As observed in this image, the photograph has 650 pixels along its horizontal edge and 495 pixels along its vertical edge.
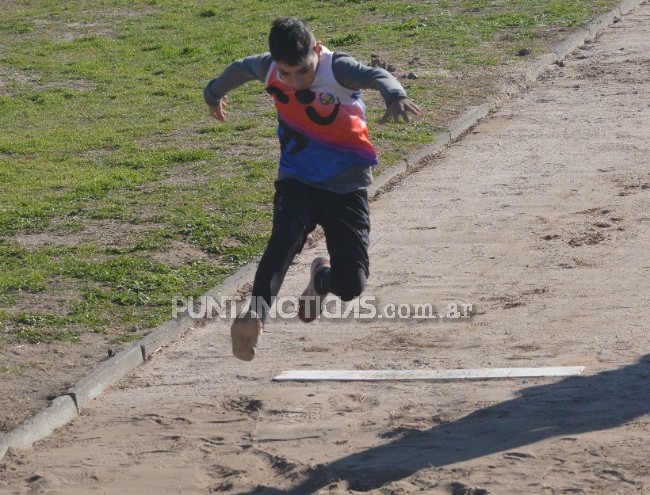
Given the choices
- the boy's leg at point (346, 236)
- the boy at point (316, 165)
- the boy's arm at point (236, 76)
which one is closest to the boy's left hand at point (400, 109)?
the boy at point (316, 165)

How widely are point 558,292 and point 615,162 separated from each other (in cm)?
370

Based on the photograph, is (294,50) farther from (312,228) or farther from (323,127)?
(312,228)

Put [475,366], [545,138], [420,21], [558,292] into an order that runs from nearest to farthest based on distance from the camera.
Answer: [475,366]
[558,292]
[545,138]
[420,21]

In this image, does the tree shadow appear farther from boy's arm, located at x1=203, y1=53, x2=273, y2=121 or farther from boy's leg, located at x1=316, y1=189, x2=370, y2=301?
boy's arm, located at x1=203, y1=53, x2=273, y2=121

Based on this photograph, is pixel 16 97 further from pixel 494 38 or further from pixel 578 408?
pixel 578 408

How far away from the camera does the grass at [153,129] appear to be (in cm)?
830

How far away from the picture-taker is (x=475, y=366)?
6.51m

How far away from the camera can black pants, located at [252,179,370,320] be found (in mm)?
5742

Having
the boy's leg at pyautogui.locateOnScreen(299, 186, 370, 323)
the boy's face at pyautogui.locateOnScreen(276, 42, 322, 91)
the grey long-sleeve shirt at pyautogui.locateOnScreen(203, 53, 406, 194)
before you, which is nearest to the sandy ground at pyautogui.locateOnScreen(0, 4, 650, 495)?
the boy's leg at pyautogui.locateOnScreen(299, 186, 370, 323)

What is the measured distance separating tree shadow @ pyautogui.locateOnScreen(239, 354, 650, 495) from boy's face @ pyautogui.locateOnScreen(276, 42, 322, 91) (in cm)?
185

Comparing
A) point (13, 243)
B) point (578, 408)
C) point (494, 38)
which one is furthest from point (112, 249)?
point (494, 38)

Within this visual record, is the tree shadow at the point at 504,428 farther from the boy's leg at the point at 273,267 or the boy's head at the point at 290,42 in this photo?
the boy's head at the point at 290,42

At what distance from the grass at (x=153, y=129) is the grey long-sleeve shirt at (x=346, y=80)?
1.96 meters

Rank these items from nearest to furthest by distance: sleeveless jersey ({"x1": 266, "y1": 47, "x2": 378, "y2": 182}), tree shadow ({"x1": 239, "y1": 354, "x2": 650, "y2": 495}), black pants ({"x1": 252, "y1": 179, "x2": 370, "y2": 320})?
tree shadow ({"x1": 239, "y1": 354, "x2": 650, "y2": 495}), black pants ({"x1": 252, "y1": 179, "x2": 370, "y2": 320}), sleeveless jersey ({"x1": 266, "y1": 47, "x2": 378, "y2": 182})
